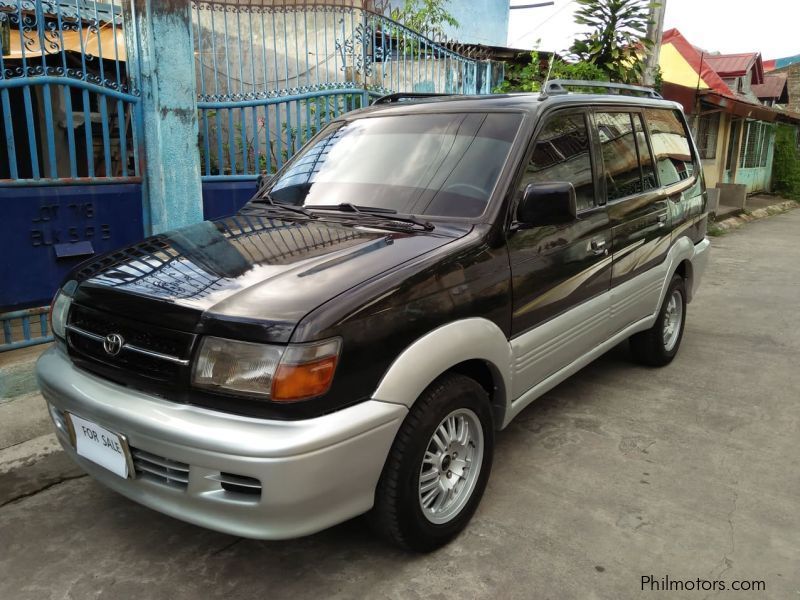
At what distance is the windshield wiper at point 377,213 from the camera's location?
2.93 metres

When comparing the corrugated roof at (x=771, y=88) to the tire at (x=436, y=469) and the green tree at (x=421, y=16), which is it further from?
the tire at (x=436, y=469)

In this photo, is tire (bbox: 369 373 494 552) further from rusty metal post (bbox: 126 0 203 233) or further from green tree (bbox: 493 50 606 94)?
green tree (bbox: 493 50 606 94)

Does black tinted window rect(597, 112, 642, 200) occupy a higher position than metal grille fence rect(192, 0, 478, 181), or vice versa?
metal grille fence rect(192, 0, 478, 181)

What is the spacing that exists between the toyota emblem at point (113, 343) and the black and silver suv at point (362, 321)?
0.6 inches

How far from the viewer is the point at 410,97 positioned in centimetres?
429

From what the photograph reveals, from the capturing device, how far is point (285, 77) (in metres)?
6.10

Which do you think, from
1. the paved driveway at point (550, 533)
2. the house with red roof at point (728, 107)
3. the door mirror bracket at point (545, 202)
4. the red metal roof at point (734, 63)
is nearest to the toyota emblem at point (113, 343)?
the paved driveway at point (550, 533)

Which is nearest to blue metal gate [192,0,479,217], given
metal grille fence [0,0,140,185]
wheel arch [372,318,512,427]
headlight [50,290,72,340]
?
metal grille fence [0,0,140,185]

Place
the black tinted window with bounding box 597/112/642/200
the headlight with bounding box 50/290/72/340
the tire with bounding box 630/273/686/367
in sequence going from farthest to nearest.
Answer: the tire with bounding box 630/273/686/367
the black tinted window with bounding box 597/112/642/200
the headlight with bounding box 50/290/72/340

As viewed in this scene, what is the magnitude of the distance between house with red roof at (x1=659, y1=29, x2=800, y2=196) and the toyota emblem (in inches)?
461

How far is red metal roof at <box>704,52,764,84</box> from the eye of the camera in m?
23.3

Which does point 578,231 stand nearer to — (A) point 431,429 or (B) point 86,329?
(A) point 431,429

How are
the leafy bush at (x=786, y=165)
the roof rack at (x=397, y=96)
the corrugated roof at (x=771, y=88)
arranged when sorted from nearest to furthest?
the roof rack at (x=397, y=96)
the leafy bush at (x=786, y=165)
the corrugated roof at (x=771, y=88)

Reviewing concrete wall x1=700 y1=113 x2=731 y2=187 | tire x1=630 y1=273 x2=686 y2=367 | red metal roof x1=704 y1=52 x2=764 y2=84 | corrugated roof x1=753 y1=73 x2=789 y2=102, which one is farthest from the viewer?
corrugated roof x1=753 y1=73 x2=789 y2=102
